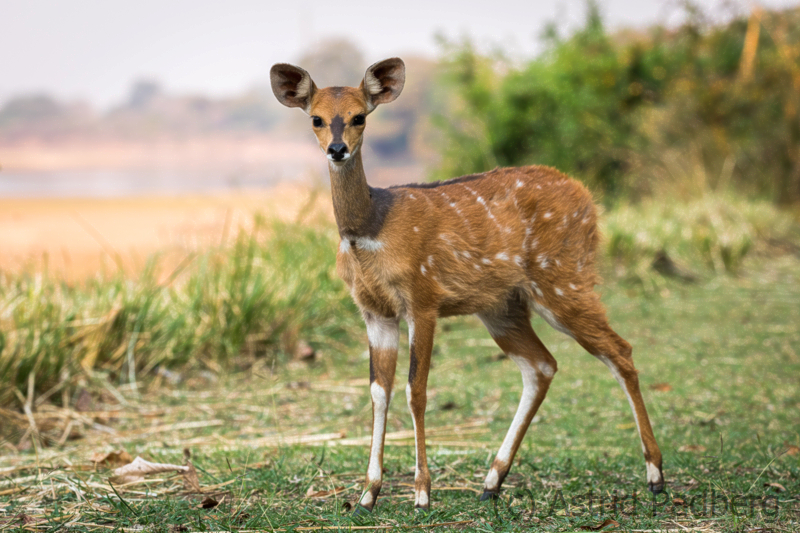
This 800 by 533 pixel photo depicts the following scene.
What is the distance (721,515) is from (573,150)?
10989mm

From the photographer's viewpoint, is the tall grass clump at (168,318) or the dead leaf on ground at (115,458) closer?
the dead leaf on ground at (115,458)

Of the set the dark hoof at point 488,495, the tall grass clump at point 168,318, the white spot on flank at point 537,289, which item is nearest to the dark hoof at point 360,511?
the dark hoof at point 488,495

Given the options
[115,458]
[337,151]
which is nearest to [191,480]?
[115,458]

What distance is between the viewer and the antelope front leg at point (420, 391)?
10.8ft

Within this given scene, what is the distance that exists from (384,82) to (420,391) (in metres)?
1.39

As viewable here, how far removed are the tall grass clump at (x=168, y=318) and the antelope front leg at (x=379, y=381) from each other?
2931mm

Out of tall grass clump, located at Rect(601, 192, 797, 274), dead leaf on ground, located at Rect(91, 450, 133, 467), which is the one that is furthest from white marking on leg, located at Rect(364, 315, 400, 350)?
tall grass clump, located at Rect(601, 192, 797, 274)

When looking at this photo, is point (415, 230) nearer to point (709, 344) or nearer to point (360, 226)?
point (360, 226)

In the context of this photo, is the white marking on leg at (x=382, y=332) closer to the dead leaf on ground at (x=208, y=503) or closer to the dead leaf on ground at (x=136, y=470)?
the dead leaf on ground at (x=208, y=503)

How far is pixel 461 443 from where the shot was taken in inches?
177

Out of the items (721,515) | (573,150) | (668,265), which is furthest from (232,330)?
(573,150)

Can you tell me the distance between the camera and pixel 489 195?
12.4ft

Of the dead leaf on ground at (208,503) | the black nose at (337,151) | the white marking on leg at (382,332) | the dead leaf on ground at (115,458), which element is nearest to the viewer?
the black nose at (337,151)

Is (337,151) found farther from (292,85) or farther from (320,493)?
(320,493)
